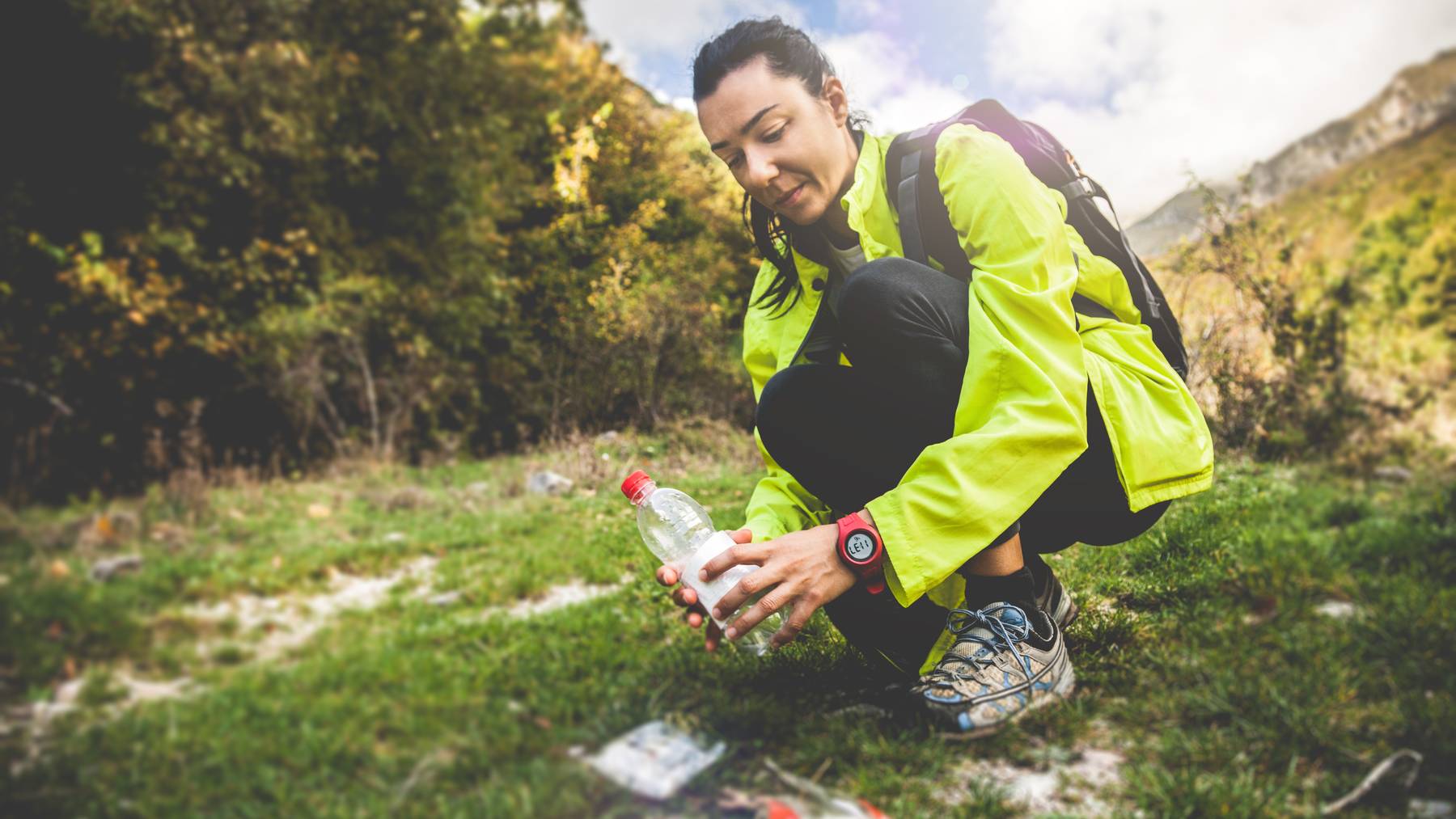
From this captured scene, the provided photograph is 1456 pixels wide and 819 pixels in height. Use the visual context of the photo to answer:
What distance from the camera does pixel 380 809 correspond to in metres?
1.55

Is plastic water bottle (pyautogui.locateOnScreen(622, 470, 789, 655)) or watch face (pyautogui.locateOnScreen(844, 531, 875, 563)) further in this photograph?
plastic water bottle (pyautogui.locateOnScreen(622, 470, 789, 655))

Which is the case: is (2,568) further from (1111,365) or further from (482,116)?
(482,116)

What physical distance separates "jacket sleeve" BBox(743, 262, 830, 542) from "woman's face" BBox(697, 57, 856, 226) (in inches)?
14.1

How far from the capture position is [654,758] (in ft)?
5.26

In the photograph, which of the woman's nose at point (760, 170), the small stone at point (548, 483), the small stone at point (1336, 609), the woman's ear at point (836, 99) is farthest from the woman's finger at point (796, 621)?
the small stone at point (548, 483)

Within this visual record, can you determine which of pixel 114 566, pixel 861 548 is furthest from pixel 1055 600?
pixel 114 566

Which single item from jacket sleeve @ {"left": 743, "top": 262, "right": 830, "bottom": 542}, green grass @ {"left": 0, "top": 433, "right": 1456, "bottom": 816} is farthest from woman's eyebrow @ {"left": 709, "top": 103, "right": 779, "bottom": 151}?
green grass @ {"left": 0, "top": 433, "right": 1456, "bottom": 816}

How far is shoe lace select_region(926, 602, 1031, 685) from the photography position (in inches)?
61.6

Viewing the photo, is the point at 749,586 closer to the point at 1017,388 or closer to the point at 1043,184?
the point at 1017,388

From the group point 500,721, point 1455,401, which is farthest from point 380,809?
point 1455,401

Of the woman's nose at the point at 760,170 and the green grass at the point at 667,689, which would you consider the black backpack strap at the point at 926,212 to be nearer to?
the woman's nose at the point at 760,170

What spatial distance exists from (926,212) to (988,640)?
3.11 ft

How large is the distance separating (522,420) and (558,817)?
6.71 metres

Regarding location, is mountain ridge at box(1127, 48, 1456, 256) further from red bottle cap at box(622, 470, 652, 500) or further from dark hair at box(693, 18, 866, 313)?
red bottle cap at box(622, 470, 652, 500)
